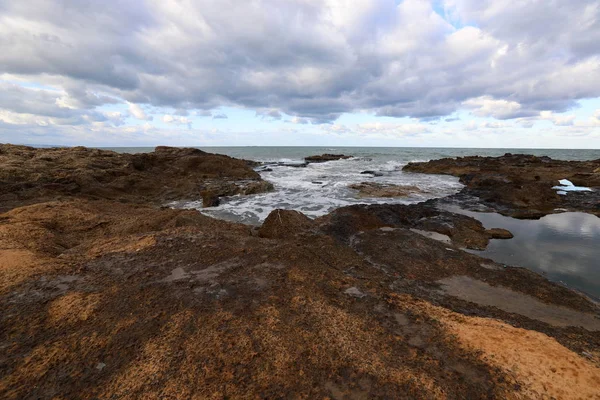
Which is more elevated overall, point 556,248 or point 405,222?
point 405,222

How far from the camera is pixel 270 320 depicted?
3.56 metres

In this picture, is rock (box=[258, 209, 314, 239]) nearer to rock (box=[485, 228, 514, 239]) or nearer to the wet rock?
the wet rock

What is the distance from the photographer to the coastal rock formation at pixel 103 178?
13566 mm

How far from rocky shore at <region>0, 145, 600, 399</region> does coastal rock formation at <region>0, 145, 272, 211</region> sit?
719cm

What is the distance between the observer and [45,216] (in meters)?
8.03

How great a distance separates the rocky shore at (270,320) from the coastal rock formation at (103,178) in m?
7.19

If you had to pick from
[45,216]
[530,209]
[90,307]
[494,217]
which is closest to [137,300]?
[90,307]

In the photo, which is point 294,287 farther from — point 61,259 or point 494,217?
point 494,217

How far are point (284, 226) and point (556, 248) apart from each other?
896cm

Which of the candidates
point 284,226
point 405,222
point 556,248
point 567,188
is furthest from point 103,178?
point 567,188

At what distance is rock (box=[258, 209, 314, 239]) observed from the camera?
26.2 feet

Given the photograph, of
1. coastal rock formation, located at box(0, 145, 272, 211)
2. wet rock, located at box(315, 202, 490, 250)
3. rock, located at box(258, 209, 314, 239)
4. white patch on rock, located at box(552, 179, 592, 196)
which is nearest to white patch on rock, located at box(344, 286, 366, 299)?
rock, located at box(258, 209, 314, 239)

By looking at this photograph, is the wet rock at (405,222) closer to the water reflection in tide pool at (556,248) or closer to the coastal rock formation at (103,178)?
the water reflection in tide pool at (556,248)

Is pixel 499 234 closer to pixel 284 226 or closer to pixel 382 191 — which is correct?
pixel 284 226
